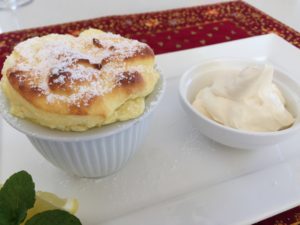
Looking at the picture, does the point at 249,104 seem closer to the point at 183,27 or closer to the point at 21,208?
the point at 21,208

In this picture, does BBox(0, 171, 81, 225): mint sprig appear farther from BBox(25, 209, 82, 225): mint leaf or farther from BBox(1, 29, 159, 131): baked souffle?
BBox(1, 29, 159, 131): baked souffle

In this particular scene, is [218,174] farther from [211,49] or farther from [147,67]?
[211,49]

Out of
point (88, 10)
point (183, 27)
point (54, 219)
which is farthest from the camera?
point (88, 10)

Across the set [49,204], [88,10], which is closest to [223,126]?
[49,204]

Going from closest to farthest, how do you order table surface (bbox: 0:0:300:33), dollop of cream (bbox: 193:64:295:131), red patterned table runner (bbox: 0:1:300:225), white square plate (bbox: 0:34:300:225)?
1. white square plate (bbox: 0:34:300:225)
2. dollop of cream (bbox: 193:64:295:131)
3. red patterned table runner (bbox: 0:1:300:225)
4. table surface (bbox: 0:0:300:33)

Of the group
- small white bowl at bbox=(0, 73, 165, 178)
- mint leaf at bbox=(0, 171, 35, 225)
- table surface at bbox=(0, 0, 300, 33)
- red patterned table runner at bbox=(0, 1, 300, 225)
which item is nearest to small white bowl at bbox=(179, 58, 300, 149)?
small white bowl at bbox=(0, 73, 165, 178)

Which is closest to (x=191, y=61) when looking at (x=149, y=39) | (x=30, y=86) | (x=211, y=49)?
(x=211, y=49)
